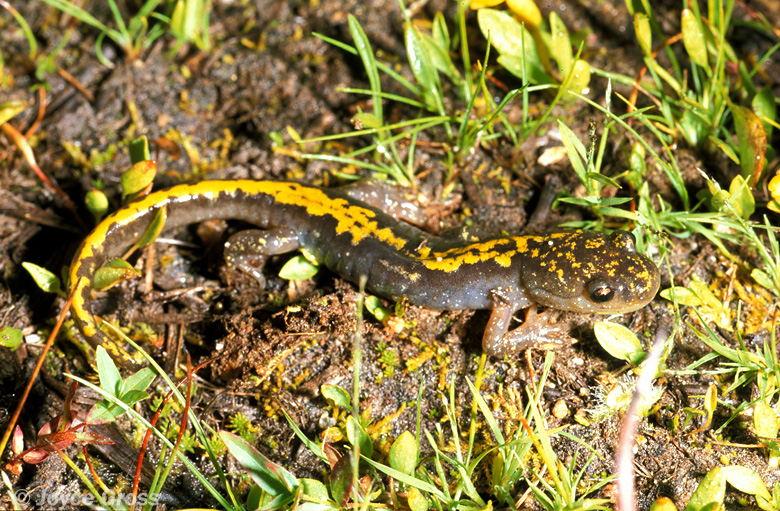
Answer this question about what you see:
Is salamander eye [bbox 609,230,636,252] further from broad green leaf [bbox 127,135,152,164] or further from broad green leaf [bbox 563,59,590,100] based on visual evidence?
broad green leaf [bbox 127,135,152,164]

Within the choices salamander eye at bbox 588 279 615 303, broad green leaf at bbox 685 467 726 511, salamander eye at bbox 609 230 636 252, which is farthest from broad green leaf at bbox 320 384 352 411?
salamander eye at bbox 609 230 636 252

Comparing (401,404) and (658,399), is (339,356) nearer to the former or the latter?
(401,404)

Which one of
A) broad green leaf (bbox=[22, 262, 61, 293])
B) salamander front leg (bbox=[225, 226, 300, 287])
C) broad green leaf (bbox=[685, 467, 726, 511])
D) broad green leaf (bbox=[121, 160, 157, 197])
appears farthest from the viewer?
salamander front leg (bbox=[225, 226, 300, 287])

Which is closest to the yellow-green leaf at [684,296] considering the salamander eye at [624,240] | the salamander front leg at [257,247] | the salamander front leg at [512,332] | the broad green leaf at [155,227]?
the salamander eye at [624,240]

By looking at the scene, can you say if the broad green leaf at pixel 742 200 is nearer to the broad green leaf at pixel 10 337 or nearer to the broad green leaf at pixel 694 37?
the broad green leaf at pixel 694 37

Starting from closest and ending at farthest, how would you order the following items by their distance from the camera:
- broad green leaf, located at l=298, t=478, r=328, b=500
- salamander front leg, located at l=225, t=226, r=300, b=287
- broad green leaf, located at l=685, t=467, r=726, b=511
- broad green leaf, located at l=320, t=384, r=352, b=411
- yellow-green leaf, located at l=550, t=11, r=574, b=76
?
broad green leaf, located at l=685, t=467, r=726, b=511 < broad green leaf, located at l=298, t=478, r=328, b=500 < broad green leaf, located at l=320, t=384, r=352, b=411 < yellow-green leaf, located at l=550, t=11, r=574, b=76 < salamander front leg, located at l=225, t=226, r=300, b=287

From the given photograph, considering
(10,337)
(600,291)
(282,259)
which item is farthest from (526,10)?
(10,337)
